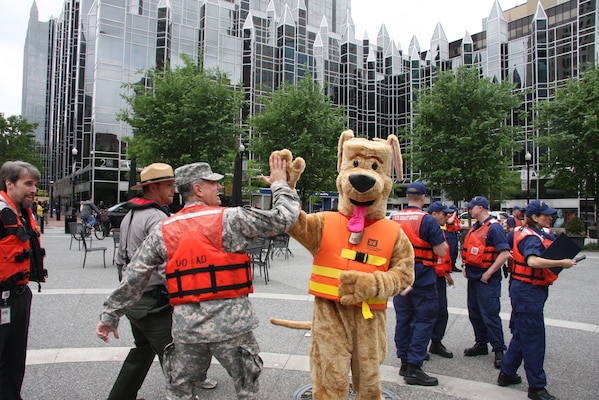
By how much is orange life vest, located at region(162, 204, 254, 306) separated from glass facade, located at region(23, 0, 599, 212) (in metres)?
28.9

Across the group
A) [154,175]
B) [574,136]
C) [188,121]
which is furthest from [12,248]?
[574,136]

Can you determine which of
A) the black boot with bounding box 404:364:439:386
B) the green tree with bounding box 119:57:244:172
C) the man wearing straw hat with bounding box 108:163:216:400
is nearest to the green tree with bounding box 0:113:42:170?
the green tree with bounding box 119:57:244:172

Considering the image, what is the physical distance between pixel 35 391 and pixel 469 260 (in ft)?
15.6

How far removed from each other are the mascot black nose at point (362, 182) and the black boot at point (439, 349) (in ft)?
9.91

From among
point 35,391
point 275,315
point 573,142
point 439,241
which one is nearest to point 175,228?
point 35,391

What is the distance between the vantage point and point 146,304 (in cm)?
336

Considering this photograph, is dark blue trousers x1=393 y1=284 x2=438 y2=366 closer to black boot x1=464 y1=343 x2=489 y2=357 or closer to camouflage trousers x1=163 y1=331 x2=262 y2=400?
black boot x1=464 y1=343 x2=489 y2=357

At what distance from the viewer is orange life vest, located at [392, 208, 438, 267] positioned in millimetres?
4789

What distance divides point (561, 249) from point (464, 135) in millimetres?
17400

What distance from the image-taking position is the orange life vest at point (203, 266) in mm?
2627

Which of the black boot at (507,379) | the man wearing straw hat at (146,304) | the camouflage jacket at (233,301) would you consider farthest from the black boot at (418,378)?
the camouflage jacket at (233,301)

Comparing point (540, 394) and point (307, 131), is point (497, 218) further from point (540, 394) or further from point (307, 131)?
point (540, 394)

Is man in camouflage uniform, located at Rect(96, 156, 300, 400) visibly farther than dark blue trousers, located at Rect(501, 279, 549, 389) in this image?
No

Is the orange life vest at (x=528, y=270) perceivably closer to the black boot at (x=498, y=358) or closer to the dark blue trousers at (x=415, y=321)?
the dark blue trousers at (x=415, y=321)
